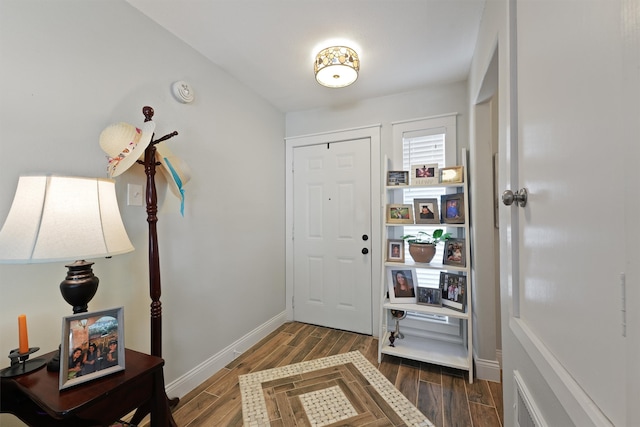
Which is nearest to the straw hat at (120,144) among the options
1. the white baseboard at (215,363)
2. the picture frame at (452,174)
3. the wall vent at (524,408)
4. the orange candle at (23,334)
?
the orange candle at (23,334)

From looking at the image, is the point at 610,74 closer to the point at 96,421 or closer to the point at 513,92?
the point at 513,92

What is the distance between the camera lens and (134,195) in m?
1.53

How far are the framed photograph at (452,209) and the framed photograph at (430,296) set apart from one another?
0.59m

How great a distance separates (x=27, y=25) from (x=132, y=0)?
59cm

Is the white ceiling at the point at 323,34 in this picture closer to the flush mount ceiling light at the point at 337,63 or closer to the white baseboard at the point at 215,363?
the flush mount ceiling light at the point at 337,63

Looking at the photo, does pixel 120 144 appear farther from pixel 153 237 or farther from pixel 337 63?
pixel 337 63

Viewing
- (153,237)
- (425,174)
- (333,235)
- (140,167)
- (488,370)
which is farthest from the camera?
(333,235)

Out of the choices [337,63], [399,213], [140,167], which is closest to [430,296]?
[399,213]

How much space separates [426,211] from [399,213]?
0.23 m

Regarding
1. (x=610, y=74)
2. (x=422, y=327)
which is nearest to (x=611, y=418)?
(x=610, y=74)

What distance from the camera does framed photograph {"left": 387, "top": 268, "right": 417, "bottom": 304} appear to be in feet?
7.45

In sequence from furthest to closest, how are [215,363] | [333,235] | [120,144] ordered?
1. [333,235]
2. [215,363]
3. [120,144]

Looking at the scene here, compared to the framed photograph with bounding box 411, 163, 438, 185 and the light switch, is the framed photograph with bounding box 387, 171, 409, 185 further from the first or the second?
the light switch

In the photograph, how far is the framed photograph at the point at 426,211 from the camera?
2.26m
